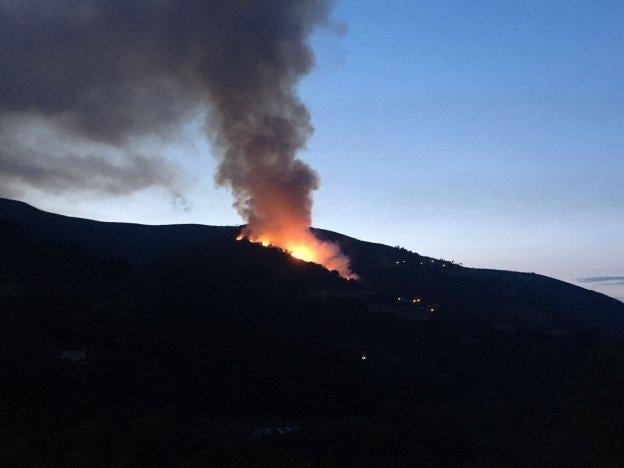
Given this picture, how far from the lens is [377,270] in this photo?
420 feet

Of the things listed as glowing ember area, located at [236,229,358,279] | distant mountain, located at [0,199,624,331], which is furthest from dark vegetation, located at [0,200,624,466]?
glowing ember area, located at [236,229,358,279]

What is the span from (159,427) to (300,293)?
52009mm

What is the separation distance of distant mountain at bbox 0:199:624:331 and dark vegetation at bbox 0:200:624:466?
3.17 ft

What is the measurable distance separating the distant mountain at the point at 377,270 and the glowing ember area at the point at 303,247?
312 centimetres

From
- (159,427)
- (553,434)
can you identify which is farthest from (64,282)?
(553,434)

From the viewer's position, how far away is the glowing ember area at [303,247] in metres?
106

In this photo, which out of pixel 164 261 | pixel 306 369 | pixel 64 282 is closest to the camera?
pixel 306 369

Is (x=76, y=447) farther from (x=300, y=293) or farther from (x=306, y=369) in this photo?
(x=300, y=293)

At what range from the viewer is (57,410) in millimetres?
42031

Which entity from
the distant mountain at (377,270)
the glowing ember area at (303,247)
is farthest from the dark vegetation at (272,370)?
the glowing ember area at (303,247)

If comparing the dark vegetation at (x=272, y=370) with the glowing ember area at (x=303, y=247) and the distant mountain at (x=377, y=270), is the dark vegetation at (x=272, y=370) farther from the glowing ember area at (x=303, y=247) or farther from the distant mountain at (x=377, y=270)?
the glowing ember area at (x=303, y=247)

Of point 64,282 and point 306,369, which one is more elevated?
point 64,282

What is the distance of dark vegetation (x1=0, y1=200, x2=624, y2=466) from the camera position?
36562 mm

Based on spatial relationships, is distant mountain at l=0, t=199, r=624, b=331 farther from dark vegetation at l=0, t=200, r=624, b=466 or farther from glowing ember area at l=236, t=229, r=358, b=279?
glowing ember area at l=236, t=229, r=358, b=279
